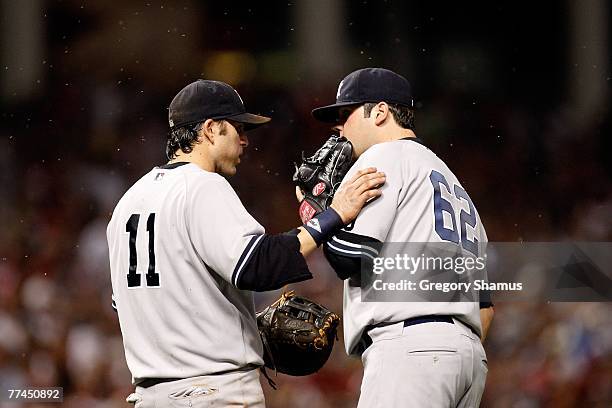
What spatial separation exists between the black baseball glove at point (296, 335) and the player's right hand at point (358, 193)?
327 millimetres

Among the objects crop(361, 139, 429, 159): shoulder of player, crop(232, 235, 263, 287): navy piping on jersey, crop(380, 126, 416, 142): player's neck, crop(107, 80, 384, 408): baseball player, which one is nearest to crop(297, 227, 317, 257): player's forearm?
crop(107, 80, 384, 408): baseball player

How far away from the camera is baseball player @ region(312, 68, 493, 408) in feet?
7.11

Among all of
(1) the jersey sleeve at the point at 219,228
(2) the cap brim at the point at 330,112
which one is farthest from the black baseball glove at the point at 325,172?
(1) the jersey sleeve at the point at 219,228

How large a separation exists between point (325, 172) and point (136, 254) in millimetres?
545

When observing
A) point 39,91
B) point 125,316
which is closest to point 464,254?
point 125,316

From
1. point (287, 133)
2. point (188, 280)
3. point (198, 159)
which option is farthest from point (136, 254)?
point (287, 133)

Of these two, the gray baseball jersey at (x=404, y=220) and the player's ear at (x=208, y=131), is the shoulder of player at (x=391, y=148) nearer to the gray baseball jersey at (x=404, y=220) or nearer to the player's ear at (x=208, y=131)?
the gray baseball jersey at (x=404, y=220)

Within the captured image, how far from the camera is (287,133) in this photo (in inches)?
190

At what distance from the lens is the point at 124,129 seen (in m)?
4.90

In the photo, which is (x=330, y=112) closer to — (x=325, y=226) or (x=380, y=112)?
(x=380, y=112)

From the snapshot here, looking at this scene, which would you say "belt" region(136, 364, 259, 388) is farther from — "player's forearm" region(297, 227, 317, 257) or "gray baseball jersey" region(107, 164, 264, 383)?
"player's forearm" region(297, 227, 317, 257)

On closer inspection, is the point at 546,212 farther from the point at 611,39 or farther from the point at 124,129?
the point at 124,129

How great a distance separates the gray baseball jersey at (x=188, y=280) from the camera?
2174 millimetres

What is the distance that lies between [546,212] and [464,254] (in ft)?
8.48
